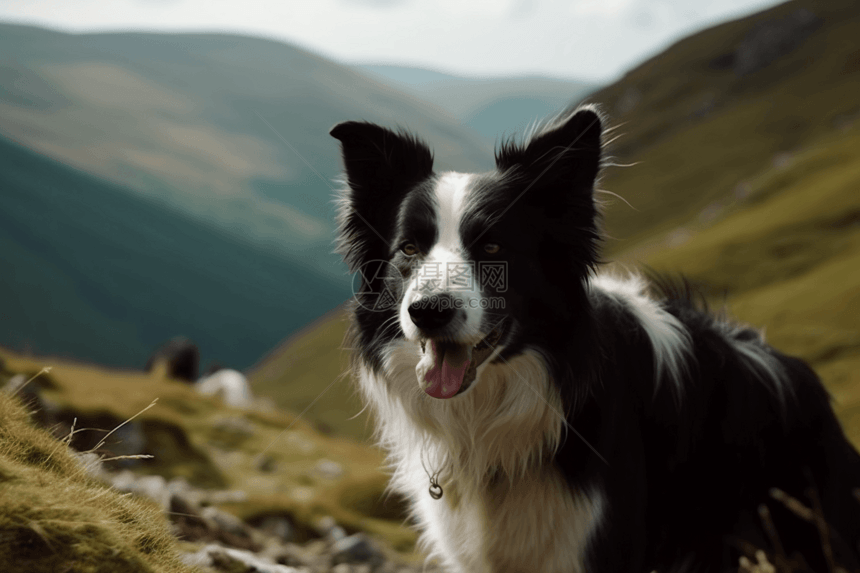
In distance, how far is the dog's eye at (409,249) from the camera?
4.92m

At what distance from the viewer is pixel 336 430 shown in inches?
2251

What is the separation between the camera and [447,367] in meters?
4.46

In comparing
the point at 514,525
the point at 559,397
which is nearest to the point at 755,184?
the point at 559,397

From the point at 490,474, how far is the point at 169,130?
509ft

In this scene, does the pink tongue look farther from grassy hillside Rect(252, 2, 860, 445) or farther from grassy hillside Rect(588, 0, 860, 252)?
grassy hillside Rect(588, 0, 860, 252)

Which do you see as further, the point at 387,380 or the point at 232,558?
the point at 387,380

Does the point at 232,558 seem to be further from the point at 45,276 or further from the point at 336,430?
the point at 45,276

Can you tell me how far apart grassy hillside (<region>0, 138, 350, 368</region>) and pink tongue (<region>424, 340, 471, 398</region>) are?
52147 mm

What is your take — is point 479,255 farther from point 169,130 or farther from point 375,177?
point 169,130

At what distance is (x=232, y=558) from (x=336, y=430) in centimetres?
5475

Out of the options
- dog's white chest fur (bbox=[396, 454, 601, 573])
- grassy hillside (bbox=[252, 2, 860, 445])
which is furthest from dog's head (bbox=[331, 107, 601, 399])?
grassy hillside (bbox=[252, 2, 860, 445])

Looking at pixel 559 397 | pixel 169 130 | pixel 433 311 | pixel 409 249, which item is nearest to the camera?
pixel 433 311

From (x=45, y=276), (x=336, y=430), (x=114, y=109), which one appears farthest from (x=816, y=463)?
(x=114, y=109)

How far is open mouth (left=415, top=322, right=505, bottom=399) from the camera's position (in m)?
4.43
